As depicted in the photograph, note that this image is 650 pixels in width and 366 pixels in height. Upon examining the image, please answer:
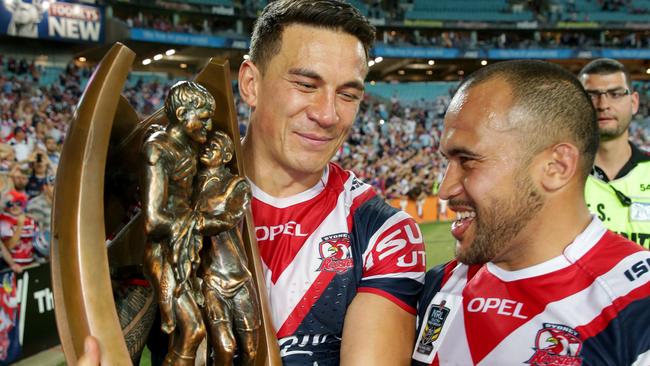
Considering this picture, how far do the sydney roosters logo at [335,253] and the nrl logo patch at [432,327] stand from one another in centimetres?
29

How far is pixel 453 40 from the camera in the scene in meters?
32.0

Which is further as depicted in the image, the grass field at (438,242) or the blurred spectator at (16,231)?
the grass field at (438,242)

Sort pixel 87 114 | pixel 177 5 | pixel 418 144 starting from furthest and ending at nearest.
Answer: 1. pixel 177 5
2. pixel 418 144
3. pixel 87 114

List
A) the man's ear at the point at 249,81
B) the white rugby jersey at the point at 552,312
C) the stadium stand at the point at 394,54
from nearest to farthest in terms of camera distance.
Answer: the white rugby jersey at the point at 552,312 → the man's ear at the point at 249,81 → the stadium stand at the point at 394,54

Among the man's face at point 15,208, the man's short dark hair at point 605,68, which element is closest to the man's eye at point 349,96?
the man's short dark hair at point 605,68

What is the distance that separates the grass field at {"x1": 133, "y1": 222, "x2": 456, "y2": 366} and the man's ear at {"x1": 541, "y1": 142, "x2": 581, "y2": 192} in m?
8.05

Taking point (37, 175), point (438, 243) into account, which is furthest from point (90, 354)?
point (438, 243)

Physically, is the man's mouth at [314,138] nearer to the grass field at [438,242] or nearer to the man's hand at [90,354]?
the man's hand at [90,354]

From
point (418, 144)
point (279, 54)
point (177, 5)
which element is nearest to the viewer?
point (279, 54)

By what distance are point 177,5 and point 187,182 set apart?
87.0 ft

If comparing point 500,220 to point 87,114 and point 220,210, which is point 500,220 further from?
point 87,114

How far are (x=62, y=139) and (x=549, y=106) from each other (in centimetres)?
999

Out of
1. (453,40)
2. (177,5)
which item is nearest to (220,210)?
(177,5)

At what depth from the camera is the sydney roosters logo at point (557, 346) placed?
5.17ft
